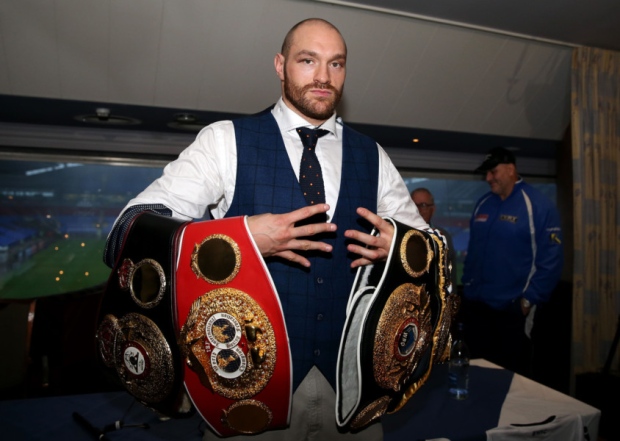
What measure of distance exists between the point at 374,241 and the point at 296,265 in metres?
0.18

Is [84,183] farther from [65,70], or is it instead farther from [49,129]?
[65,70]

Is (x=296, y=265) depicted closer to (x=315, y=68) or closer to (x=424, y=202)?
(x=315, y=68)

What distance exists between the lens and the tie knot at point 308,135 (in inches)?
42.9

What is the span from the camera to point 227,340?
797 millimetres

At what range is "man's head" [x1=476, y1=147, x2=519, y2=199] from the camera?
10.0 ft

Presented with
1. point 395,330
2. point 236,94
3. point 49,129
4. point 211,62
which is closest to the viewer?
point 395,330

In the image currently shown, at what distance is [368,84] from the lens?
3.17m

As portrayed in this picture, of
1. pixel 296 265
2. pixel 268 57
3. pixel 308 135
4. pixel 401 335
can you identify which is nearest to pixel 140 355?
pixel 296 265

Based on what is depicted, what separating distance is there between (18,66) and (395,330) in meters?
2.42

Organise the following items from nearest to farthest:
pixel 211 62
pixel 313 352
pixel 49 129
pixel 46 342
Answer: pixel 313 352 → pixel 46 342 → pixel 211 62 → pixel 49 129

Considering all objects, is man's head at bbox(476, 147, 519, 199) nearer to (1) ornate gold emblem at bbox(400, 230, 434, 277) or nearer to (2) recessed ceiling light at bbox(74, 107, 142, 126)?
(2) recessed ceiling light at bbox(74, 107, 142, 126)

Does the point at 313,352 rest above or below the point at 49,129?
below

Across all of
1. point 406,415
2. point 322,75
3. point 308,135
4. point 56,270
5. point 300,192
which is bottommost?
point 406,415

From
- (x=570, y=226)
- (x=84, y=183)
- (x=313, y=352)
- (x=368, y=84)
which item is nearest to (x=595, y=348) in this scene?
(x=570, y=226)
